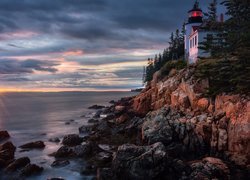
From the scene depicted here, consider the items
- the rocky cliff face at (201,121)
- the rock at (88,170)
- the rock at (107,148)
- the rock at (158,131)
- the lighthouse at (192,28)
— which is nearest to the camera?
the rocky cliff face at (201,121)

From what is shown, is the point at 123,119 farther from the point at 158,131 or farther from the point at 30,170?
the point at 30,170

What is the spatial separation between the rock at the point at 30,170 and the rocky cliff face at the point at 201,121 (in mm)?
10532

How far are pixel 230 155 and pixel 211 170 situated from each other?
3640 mm

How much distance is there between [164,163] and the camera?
2270cm

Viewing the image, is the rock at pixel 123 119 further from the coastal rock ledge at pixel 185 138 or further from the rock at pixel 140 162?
the rock at pixel 140 162

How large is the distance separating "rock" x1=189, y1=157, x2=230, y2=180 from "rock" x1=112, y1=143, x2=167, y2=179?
94.9 inches

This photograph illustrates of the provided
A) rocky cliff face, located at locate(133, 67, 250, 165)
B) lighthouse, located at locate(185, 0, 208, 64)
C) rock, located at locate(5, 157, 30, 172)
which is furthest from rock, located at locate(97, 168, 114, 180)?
lighthouse, located at locate(185, 0, 208, 64)

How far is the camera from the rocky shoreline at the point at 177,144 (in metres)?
22.9

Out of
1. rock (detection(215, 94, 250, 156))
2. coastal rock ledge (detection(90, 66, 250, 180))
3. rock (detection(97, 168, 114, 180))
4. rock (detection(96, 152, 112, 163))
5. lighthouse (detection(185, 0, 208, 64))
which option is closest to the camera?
coastal rock ledge (detection(90, 66, 250, 180))

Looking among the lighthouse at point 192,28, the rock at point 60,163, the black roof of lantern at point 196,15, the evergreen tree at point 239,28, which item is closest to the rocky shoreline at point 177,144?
the rock at point 60,163

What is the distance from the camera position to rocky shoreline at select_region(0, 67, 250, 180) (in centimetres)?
2286

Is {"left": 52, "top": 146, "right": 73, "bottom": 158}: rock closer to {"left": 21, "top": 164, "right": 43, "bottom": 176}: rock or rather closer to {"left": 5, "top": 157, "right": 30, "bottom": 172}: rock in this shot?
{"left": 5, "top": 157, "right": 30, "bottom": 172}: rock

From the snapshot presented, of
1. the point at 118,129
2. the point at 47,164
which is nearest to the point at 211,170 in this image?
the point at 47,164

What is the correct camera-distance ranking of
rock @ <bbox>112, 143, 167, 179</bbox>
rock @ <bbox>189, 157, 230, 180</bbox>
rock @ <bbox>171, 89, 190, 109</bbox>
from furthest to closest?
rock @ <bbox>171, 89, 190, 109</bbox>
rock @ <bbox>112, 143, 167, 179</bbox>
rock @ <bbox>189, 157, 230, 180</bbox>
